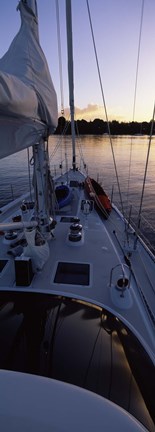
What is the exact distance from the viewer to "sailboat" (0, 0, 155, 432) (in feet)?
3.18

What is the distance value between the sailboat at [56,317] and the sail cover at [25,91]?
0.01m

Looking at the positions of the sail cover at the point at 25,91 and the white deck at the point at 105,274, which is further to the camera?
the white deck at the point at 105,274

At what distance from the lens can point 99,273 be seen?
414 cm

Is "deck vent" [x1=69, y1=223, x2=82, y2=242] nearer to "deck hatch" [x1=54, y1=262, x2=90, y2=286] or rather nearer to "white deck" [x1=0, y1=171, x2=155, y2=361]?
"white deck" [x1=0, y1=171, x2=155, y2=361]

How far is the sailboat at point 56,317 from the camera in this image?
971 mm

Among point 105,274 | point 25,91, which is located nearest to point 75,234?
point 105,274

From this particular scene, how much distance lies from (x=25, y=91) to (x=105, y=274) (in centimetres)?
317

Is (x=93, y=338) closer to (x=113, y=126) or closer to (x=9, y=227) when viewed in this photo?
(x=9, y=227)

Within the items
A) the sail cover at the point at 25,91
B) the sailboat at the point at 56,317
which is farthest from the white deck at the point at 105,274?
the sail cover at the point at 25,91

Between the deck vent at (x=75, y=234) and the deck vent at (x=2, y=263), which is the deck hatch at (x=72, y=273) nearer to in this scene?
the deck vent at (x=75, y=234)

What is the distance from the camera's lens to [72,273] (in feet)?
13.5

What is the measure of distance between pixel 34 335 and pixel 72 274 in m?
1.73

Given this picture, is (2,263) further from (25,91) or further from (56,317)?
(25,91)

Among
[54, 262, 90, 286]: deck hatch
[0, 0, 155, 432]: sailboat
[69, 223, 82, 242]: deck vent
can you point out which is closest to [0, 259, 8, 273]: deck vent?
[0, 0, 155, 432]: sailboat
